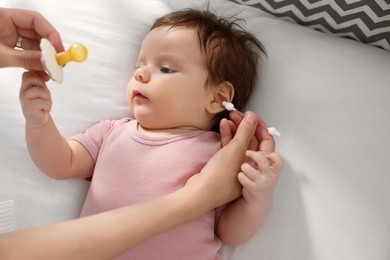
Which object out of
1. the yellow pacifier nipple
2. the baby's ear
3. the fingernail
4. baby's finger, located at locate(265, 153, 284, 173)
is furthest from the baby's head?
the yellow pacifier nipple

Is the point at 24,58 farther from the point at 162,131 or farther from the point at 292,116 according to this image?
the point at 292,116

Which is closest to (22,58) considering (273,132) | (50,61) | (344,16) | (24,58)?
(24,58)

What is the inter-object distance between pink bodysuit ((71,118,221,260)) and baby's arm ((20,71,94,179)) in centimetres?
4

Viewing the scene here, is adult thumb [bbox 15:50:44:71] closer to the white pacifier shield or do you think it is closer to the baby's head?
the white pacifier shield

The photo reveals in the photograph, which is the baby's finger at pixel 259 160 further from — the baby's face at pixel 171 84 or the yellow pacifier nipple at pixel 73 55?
the yellow pacifier nipple at pixel 73 55

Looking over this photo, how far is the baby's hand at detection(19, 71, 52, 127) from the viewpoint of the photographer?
38.8 inches

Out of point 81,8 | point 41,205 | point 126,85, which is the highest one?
point 81,8

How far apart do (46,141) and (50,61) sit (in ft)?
0.94

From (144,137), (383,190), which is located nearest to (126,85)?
(144,137)

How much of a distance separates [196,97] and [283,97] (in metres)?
0.23

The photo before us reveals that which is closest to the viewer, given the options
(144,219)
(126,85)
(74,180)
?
(144,219)

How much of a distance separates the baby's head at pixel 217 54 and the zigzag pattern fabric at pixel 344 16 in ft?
0.53

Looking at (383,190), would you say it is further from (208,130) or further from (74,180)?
(74,180)

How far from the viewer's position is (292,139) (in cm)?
119
